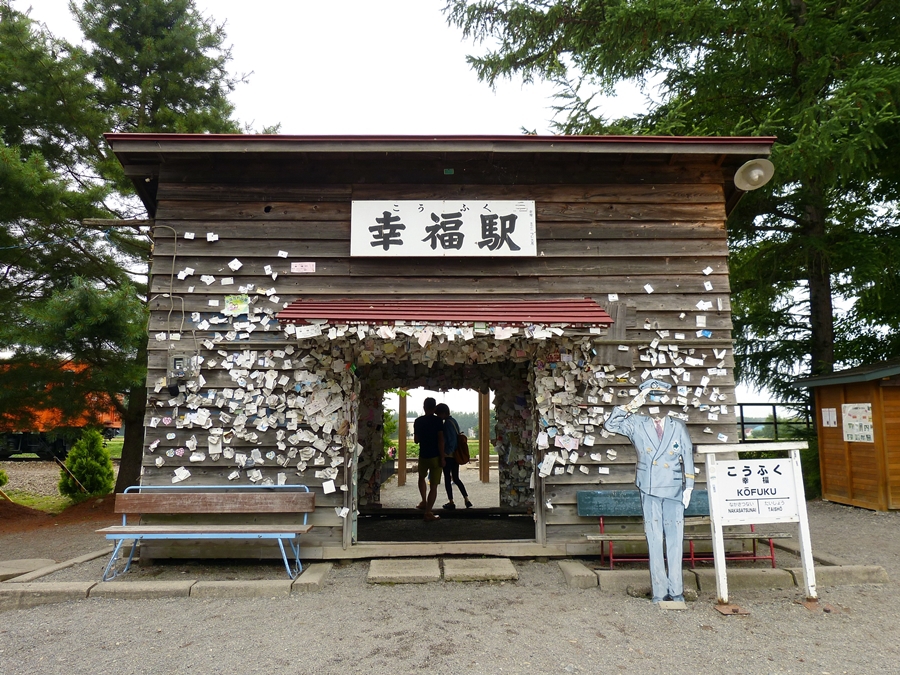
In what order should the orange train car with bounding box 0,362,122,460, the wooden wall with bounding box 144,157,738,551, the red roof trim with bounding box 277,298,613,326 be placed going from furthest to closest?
1. the orange train car with bounding box 0,362,122,460
2. the wooden wall with bounding box 144,157,738,551
3. the red roof trim with bounding box 277,298,613,326

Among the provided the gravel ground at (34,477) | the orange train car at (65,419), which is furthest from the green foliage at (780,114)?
the gravel ground at (34,477)

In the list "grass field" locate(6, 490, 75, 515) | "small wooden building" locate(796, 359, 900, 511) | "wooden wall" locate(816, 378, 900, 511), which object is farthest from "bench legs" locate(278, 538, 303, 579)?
"wooden wall" locate(816, 378, 900, 511)

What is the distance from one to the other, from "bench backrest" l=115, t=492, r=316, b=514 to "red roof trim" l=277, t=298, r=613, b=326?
1.76 meters

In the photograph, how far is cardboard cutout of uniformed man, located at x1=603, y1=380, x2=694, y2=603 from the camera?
4.70m

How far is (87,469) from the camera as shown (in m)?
12.3

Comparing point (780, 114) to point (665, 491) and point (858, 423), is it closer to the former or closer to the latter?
point (858, 423)

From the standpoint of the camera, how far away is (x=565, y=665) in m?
3.66

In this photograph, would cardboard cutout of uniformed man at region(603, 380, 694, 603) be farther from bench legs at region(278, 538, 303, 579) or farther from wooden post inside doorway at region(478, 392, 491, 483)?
wooden post inside doorway at region(478, 392, 491, 483)

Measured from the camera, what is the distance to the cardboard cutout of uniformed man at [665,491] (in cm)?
470

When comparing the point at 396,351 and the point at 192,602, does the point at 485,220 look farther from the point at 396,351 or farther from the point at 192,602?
the point at 192,602

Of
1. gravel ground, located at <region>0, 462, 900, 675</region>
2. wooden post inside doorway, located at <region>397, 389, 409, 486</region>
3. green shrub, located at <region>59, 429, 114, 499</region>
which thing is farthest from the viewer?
wooden post inside doorway, located at <region>397, 389, 409, 486</region>

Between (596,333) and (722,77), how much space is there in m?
7.67

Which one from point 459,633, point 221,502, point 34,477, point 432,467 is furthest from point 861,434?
point 34,477

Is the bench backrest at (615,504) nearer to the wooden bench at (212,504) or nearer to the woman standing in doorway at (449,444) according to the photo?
the wooden bench at (212,504)
